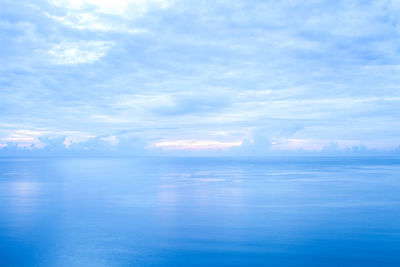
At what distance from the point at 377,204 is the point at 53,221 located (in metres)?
23.9

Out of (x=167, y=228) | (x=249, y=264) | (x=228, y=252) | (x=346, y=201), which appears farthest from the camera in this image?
(x=346, y=201)

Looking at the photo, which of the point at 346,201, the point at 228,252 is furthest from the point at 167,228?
the point at 346,201

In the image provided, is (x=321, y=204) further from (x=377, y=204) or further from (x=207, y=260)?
(x=207, y=260)

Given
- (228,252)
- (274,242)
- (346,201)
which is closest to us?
(228,252)

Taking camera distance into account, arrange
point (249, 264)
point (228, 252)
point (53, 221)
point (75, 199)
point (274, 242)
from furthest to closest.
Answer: point (75, 199) < point (53, 221) < point (274, 242) < point (228, 252) < point (249, 264)

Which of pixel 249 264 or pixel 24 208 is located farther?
pixel 24 208

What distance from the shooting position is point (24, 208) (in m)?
25.4

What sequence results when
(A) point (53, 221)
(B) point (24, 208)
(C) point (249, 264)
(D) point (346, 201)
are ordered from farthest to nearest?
(D) point (346, 201) < (B) point (24, 208) < (A) point (53, 221) < (C) point (249, 264)

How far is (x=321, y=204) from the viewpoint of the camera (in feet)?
86.4

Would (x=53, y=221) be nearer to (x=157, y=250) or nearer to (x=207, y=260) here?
(x=157, y=250)

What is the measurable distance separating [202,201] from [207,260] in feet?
47.8

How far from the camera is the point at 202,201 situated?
2822 cm

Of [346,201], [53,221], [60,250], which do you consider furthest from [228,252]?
[346,201]

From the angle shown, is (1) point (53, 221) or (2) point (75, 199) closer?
(1) point (53, 221)
